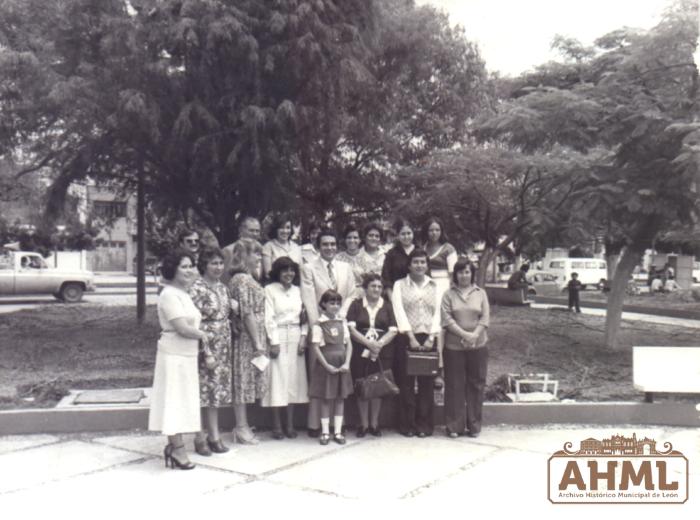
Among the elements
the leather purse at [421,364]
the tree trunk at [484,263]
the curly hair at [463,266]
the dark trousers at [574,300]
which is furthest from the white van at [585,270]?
the leather purse at [421,364]

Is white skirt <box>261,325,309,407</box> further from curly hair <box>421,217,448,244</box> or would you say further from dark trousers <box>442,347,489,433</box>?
curly hair <box>421,217,448,244</box>

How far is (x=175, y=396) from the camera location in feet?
17.1

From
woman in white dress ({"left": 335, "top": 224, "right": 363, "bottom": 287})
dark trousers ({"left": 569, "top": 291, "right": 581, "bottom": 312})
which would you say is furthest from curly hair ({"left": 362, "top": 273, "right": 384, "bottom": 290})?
dark trousers ({"left": 569, "top": 291, "right": 581, "bottom": 312})

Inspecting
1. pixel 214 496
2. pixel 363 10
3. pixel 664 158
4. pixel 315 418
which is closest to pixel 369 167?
pixel 363 10

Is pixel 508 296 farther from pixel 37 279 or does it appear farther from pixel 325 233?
pixel 325 233

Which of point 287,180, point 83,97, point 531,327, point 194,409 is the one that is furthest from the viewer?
point 531,327

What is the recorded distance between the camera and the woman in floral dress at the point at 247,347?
585 centimetres

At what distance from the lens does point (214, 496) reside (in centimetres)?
465

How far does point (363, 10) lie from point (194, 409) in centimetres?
600

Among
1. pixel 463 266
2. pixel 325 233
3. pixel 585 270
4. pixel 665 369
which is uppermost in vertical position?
pixel 325 233

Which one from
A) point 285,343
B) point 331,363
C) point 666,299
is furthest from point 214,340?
point 666,299

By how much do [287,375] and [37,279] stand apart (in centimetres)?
1684

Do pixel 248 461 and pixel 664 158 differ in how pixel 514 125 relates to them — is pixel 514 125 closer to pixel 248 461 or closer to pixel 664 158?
pixel 664 158

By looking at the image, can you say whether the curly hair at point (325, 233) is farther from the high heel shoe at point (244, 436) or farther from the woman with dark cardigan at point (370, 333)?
the high heel shoe at point (244, 436)
